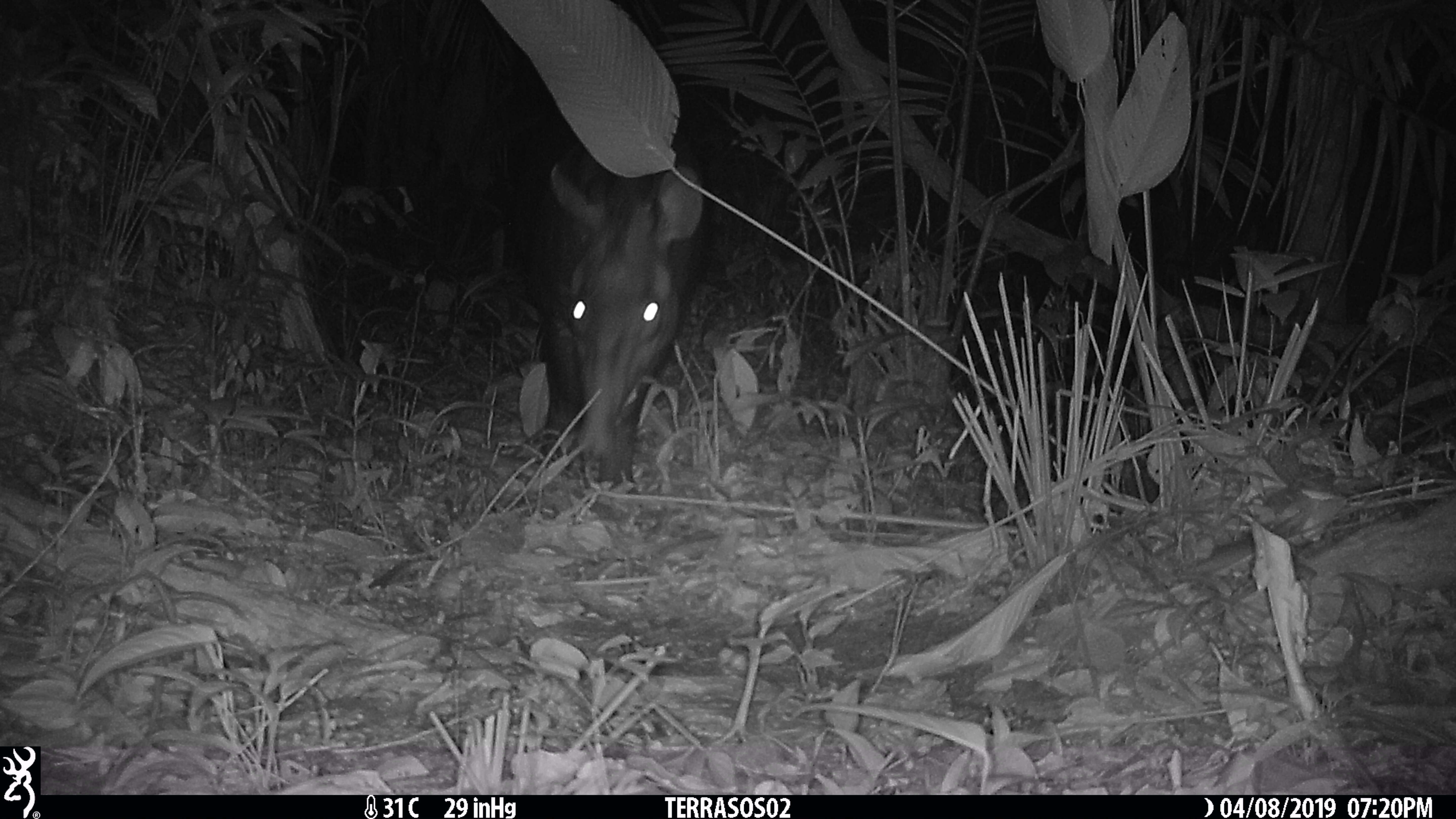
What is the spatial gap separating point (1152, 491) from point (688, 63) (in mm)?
1515

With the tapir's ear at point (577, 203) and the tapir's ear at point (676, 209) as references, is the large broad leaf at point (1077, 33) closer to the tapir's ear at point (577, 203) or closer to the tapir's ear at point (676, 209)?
the tapir's ear at point (676, 209)

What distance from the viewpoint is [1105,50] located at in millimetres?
2605

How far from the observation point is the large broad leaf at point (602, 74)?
2.60 metres

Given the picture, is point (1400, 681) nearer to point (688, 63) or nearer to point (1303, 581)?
point (1303, 581)

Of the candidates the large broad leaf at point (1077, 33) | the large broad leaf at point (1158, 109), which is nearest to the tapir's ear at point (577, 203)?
the large broad leaf at point (1077, 33)

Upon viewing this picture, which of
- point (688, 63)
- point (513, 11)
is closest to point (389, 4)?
point (688, 63)

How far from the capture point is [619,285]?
355 cm

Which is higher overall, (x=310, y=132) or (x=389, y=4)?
(x=389, y=4)

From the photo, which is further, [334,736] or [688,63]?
[688,63]
